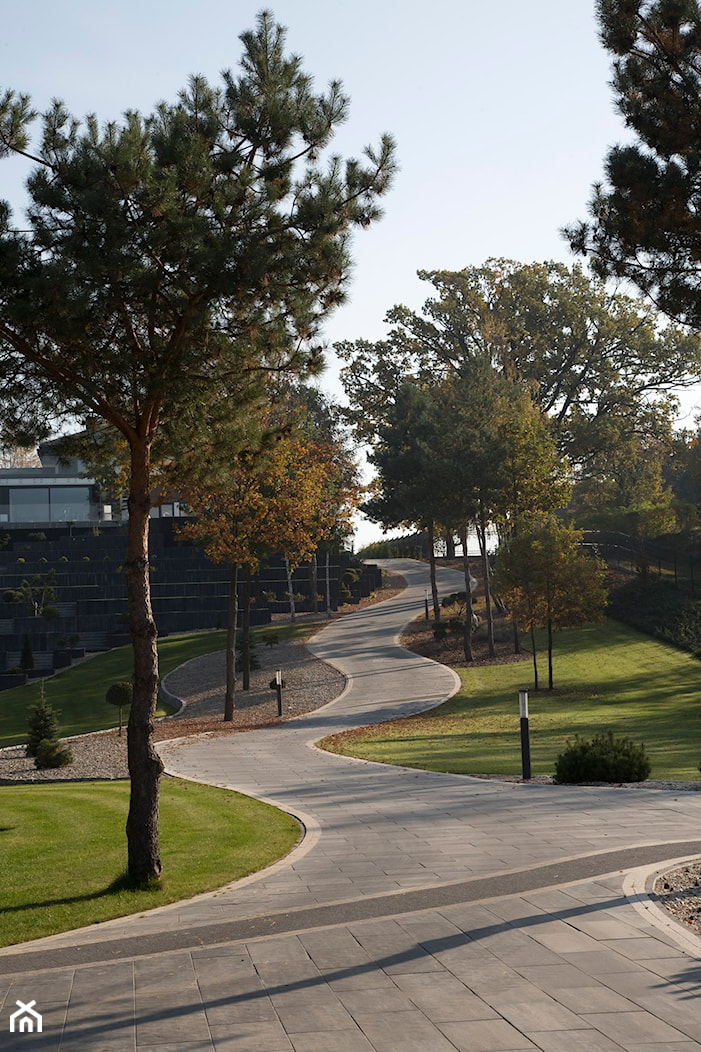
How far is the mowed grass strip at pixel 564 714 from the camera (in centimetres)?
1912

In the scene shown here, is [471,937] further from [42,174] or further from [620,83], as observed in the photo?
[620,83]

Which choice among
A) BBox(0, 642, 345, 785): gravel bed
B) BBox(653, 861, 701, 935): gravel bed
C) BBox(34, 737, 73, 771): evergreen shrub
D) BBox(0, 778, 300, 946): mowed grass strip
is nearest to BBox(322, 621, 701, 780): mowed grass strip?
BBox(0, 642, 345, 785): gravel bed

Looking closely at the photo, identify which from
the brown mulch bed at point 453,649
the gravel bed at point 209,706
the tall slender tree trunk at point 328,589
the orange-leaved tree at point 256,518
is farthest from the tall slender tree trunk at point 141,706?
the tall slender tree trunk at point 328,589

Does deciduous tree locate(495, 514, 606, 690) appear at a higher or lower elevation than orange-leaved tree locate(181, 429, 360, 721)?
lower

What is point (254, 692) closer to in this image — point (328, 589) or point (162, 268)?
point (328, 589)

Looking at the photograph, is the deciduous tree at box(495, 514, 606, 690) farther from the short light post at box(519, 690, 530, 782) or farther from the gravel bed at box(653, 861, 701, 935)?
the gravel bed at box(653, 861, 701, 935)

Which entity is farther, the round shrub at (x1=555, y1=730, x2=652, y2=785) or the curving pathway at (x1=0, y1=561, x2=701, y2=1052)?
the round shrub at (x1=555, y1=730, x2=652, y2=785)

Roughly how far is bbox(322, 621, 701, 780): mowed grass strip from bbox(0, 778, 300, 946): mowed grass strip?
207 inches

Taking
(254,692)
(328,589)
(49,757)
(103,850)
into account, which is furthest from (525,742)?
(328,589)

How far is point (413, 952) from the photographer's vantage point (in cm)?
686

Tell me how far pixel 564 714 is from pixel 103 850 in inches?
675

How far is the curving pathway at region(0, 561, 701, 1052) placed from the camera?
5496 millimetres

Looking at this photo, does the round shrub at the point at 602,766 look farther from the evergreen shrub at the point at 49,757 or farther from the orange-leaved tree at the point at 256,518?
the orange-leaved tree at the point at 256,518

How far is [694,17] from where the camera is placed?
9.41 meters
